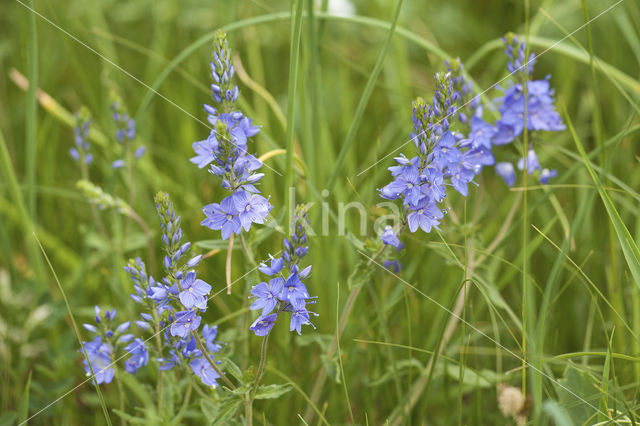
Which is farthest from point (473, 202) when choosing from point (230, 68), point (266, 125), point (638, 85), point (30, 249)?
point (30, 249)

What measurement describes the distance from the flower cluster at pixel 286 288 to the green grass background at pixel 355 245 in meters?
0.41

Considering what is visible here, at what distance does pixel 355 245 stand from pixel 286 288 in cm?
49

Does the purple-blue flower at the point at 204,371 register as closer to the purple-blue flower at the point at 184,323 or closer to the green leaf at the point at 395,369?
the purple-blue flower at the point at 184,323

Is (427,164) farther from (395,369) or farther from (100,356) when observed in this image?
(100,356)

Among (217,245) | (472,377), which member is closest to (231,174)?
(217,245)

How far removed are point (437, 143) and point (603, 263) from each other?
1.88 m

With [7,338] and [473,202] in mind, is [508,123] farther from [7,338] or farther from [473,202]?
[7,338]

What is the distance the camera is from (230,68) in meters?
2.23

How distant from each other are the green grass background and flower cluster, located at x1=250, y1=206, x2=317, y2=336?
1.34 feet

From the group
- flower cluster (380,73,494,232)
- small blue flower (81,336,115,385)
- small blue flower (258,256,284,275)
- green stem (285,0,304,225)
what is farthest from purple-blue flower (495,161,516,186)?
small blue flower (81,336,115,385)

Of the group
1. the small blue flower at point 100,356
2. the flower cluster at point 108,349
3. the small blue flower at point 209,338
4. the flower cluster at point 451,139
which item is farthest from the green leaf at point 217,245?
the flower cluster at point 451,139

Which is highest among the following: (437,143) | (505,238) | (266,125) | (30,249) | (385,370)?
(266,125)

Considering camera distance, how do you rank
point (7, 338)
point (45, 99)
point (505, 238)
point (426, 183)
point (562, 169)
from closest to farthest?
point (426, 183) < point (505, 238) < point (7, 338) < point (45, 99) < point (562, 169)

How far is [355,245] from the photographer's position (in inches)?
92.9
